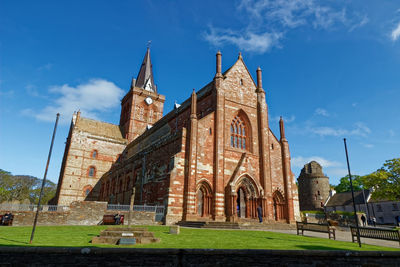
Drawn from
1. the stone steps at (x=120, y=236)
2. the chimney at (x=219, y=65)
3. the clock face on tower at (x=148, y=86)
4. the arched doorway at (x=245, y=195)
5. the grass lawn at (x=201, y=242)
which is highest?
the clock face on tower at (x=148, y=86)

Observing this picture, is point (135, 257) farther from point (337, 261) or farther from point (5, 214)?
point (5, 214)

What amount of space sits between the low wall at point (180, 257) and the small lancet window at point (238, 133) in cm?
1886

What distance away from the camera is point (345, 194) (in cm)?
5622

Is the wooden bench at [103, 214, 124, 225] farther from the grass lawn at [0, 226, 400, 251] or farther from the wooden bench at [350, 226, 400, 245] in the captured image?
the wooden bench at [350, 226, 400, 245]

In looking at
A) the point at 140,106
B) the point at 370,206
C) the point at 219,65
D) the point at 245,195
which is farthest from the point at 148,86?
the point at 370,206

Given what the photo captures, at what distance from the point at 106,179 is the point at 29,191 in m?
27.6

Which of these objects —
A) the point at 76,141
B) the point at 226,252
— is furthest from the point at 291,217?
the point at 76,141

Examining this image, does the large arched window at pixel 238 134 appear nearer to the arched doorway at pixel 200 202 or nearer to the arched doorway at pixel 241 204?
the arched doorway at pixel 241 204

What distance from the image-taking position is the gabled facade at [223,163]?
22.5 metres

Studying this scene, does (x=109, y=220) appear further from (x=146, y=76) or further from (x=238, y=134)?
(x=146, y=76)

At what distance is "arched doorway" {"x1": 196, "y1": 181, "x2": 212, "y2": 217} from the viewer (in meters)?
22.6

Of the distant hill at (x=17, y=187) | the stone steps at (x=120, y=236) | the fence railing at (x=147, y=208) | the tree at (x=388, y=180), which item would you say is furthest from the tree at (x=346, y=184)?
the distant hill at (x=17, y=187)

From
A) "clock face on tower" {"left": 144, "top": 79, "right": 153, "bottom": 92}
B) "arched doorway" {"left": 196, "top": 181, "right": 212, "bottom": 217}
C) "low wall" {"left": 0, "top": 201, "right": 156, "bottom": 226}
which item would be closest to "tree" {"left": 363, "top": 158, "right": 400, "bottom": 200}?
"arched doorway" {"left": 196, "top": 181, "right": 212, "bottom": 217}

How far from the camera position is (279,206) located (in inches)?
1047
